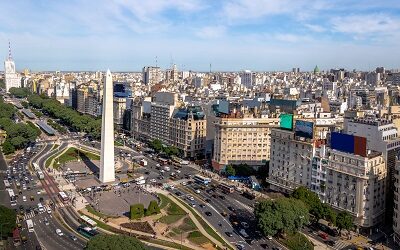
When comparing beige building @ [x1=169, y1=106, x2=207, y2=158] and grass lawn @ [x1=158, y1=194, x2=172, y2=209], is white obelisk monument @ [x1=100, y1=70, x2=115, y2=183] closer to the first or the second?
grass lawn @ [x1=158, y1=194, x2=172, y2=209]

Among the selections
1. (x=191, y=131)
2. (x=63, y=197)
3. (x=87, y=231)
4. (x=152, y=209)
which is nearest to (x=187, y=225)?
(x=152, y=209)

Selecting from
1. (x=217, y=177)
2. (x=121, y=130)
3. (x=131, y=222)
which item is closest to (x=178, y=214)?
(x=131, y=222)

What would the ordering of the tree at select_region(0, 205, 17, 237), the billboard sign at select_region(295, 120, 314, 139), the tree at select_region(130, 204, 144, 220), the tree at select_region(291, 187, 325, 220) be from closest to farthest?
1. the tree at select_region(0, 205, 17, 237)
2. the tree at select_region(291, 187, 325, 220)
3. the tree at select_region(130, 204, 144, 220)
4. the billboard sign at select_region(295, 120, 314, 139)

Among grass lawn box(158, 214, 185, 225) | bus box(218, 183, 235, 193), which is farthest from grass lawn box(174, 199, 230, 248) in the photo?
bus box(218, 183, 235, 193)

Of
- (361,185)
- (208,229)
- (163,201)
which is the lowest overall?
(208,229)

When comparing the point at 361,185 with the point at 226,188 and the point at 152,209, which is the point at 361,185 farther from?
the point at 152,209
